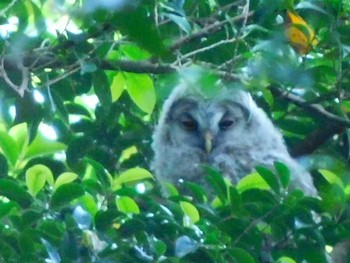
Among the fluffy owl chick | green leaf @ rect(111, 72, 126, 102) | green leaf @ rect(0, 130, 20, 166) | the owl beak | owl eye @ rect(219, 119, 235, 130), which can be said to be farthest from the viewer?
owl eye @ rect(219, 119, 235, 130)

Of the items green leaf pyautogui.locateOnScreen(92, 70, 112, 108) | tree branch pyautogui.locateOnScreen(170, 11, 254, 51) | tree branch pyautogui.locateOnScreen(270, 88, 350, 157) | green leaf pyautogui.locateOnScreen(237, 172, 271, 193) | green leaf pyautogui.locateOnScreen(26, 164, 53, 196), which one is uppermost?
tree branch pyautogui.locateOnScreen(170, 11, 254, 51)

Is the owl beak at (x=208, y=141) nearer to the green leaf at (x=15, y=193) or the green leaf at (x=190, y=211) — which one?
the green leaf at (x=190, y=211)

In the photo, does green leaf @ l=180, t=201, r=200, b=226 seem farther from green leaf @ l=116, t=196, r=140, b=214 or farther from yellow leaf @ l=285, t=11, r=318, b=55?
yellow leaf @ l=285, t=11, r=318, b=55

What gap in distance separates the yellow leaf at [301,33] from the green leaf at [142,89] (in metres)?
0.45

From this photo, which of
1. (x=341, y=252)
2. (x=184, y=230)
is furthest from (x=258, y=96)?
(x=184, y=230)

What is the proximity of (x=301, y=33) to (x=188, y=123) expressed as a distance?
1851mm

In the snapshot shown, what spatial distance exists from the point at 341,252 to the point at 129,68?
69cm

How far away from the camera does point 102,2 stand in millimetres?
386

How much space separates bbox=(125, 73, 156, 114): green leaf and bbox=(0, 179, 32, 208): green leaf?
2.17 feet

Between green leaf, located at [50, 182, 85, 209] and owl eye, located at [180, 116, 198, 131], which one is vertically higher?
green leaf, located at [50, 182, 85, 209]

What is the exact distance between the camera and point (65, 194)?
1.50 m

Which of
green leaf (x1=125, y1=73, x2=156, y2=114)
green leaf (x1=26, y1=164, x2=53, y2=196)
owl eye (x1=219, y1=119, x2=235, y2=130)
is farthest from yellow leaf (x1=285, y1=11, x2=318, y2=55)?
owl eye (x1=219, y1=119, x2=235, y2=130)

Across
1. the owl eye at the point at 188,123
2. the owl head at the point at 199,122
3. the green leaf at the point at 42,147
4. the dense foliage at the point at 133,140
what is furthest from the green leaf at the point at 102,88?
the owl eye at the point at 188,123

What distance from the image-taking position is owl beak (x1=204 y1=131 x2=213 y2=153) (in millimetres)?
3559
